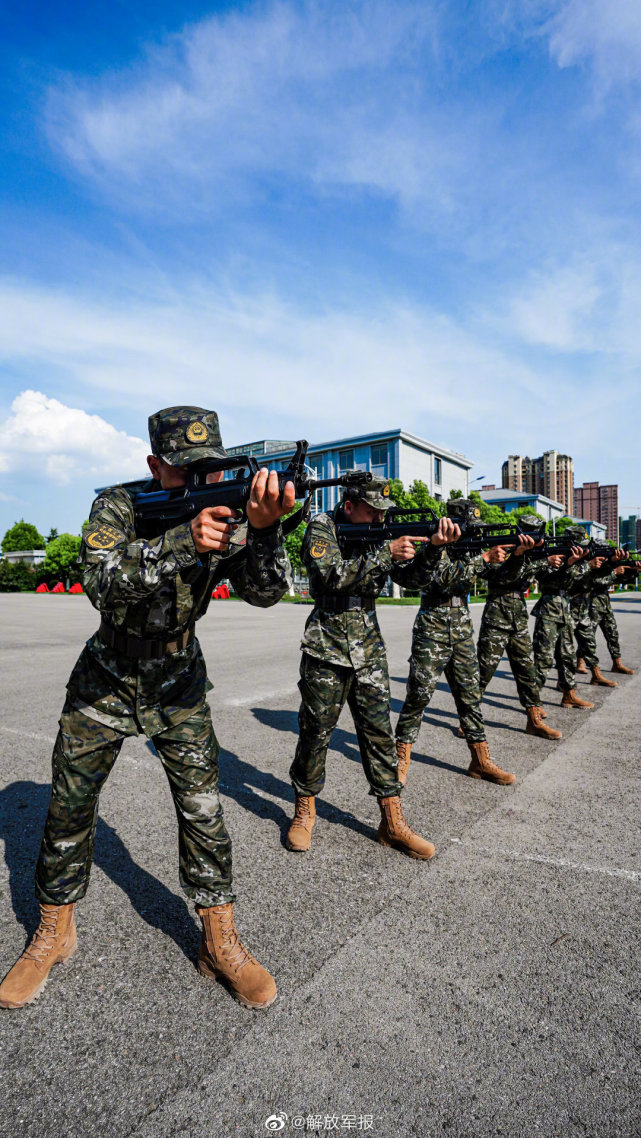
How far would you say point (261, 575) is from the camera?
8.31 ft

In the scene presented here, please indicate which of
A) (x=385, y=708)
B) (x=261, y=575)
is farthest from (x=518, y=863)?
(x=261, y=575)

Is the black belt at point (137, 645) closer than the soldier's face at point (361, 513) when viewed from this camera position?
Yes

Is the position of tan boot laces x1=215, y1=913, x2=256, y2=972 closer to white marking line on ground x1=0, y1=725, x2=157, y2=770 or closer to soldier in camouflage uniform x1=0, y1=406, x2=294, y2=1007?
soldier in camouflage uniform x1=0, y1=406, x2=294, y2=1007

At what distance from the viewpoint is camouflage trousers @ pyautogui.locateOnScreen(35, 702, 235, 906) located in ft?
8.06

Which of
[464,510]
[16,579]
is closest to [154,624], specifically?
[464,510]

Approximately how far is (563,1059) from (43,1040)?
180 centimetres

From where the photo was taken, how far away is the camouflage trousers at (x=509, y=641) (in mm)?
6637

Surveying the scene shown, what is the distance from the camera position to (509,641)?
6754mm

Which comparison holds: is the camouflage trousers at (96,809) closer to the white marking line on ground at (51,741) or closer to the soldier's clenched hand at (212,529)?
the soldier's clenched hand at (212,529)

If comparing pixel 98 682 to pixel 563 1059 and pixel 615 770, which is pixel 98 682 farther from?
pixel 615 770

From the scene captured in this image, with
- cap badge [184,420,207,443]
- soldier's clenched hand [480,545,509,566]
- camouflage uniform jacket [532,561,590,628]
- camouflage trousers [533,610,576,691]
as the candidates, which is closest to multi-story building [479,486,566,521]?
camouflage uniform jacket [532,561,590,628]

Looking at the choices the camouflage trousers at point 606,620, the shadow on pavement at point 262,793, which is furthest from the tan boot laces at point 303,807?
the camouflage trousers at point 606,620

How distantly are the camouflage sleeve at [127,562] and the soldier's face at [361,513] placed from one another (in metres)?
2.08

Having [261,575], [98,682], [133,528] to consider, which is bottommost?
[98,682]
